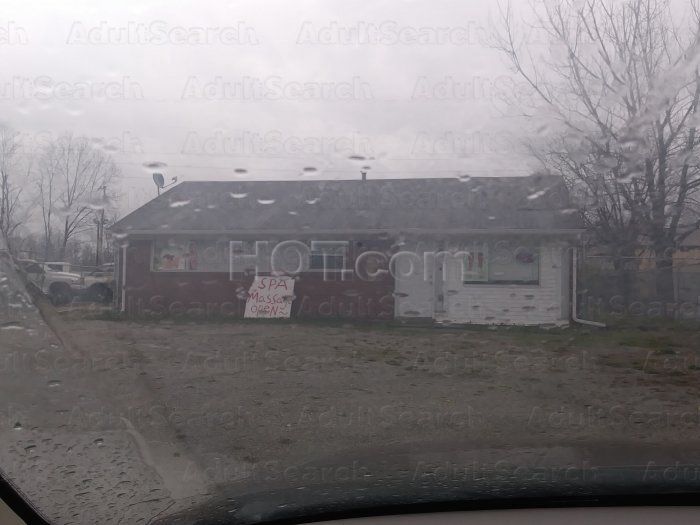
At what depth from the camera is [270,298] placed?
17.1 meters

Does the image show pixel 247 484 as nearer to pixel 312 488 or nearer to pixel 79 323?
pixel 312 488

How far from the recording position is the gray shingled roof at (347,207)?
639 inches

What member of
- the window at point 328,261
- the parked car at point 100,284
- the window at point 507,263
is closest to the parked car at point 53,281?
the parked car at point 100,284

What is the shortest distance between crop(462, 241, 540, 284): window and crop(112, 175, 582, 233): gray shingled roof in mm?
820

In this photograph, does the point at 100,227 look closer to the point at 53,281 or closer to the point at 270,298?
the point at 53,281

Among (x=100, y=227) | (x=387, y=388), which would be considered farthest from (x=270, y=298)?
(x=387, y=388)

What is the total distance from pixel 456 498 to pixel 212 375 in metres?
5.82

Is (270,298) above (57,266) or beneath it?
beneath

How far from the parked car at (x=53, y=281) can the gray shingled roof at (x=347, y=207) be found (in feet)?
16.1

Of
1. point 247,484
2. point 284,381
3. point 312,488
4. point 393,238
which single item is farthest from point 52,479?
point 393,238

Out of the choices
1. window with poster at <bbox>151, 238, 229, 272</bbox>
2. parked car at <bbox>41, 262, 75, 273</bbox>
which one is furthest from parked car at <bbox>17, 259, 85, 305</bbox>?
window with poster at <bbox>151, 238, 229, 272</bbox>

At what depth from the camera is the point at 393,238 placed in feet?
56.3

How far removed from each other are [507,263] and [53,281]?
36.9ft

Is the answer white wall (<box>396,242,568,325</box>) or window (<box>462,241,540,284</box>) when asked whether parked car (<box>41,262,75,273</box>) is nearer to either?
white wall (<box>396,242,568,325</box>)
